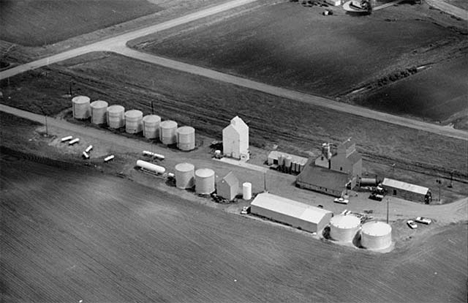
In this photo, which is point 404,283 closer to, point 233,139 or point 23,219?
point 233,139

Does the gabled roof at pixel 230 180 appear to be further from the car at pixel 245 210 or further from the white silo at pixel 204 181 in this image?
the car at pixel 245 210

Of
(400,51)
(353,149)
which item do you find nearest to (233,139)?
(353,149)

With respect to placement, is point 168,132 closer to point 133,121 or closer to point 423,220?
point 133,121

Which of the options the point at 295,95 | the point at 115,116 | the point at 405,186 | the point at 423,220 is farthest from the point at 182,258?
the point at 295,95

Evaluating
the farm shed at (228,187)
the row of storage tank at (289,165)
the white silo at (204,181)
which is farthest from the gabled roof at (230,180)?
the row of storage tank at (289,165)

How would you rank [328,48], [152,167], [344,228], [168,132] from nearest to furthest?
[344,228], [152,167], [168,132], [328,48]
